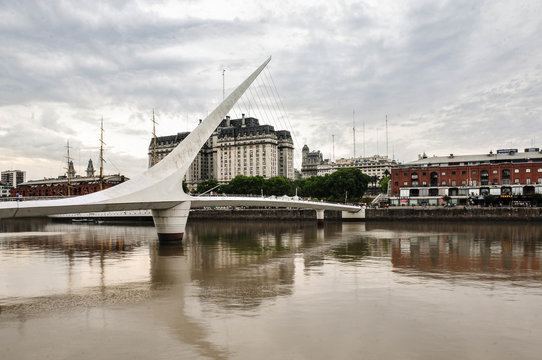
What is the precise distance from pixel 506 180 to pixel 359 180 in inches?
990

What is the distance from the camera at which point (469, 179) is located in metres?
70.6

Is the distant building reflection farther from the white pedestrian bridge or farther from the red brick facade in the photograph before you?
the red brick facade

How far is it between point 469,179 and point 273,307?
65.4m

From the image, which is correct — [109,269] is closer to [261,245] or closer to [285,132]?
[261,245]

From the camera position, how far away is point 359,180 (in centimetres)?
8500

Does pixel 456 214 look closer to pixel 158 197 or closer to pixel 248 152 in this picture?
pixel 158 197

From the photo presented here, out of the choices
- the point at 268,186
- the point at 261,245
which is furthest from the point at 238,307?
the point at 268,186

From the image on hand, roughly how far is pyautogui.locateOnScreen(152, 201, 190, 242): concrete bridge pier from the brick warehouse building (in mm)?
49775

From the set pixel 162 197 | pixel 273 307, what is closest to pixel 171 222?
pixel 162 197

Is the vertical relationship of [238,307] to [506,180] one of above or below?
below

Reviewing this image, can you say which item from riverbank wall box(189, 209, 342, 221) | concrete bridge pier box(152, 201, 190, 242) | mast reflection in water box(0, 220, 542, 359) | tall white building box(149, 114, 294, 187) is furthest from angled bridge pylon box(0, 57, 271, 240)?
tall white building box(149, 114, 294, 187)

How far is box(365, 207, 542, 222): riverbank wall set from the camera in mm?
55188

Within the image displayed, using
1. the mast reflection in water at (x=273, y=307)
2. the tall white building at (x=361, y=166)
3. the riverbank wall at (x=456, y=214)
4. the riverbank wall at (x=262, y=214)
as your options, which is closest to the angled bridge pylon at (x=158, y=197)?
the mast reflection in water at (x=273, y=307)

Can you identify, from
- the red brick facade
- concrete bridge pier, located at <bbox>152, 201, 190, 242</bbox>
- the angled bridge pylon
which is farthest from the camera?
the red brick facade
